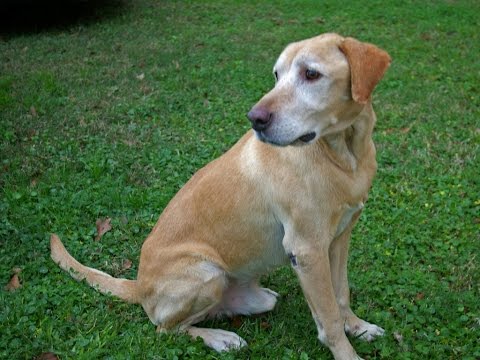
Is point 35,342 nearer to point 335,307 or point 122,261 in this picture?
A: point 122,261

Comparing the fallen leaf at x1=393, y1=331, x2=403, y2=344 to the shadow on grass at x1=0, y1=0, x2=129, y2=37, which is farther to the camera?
the shadow on grass at x1=0, y1=0, x2=129, y2=37

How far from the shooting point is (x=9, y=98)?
7246 mm

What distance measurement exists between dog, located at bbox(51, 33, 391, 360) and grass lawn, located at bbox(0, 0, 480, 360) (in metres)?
0.20

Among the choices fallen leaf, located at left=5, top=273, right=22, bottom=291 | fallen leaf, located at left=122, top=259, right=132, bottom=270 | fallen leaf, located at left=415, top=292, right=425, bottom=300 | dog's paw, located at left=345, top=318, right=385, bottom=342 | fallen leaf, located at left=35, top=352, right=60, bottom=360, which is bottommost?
fallen leaf, located at left=5, top=273, right=22, bottom=291

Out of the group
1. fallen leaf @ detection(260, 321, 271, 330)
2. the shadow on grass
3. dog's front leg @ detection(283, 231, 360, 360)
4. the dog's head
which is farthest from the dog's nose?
the shadow on grass

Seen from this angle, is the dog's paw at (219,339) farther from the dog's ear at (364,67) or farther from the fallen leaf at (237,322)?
the dog's ear at (364,67)

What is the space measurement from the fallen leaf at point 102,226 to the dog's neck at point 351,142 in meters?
2.38

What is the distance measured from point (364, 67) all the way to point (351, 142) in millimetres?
463

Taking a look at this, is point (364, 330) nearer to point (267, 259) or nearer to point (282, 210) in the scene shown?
point (267, 259)

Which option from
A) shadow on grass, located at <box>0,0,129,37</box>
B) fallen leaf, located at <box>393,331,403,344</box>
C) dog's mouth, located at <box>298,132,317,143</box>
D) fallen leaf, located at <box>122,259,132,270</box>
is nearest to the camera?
dog's mouth, located at <box>298,132,317,143</box>

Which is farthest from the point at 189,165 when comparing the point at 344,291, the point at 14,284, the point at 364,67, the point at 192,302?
the point at 364,67

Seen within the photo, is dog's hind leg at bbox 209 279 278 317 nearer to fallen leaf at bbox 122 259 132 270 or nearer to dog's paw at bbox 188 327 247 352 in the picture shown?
dog's paw at bbox 188 327 247 352

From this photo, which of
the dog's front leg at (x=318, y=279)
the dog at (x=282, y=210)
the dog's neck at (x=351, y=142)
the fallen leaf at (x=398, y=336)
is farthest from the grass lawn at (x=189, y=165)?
the dog's neck at (x=351, y=142)

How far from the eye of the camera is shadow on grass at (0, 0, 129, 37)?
10.7 metres
